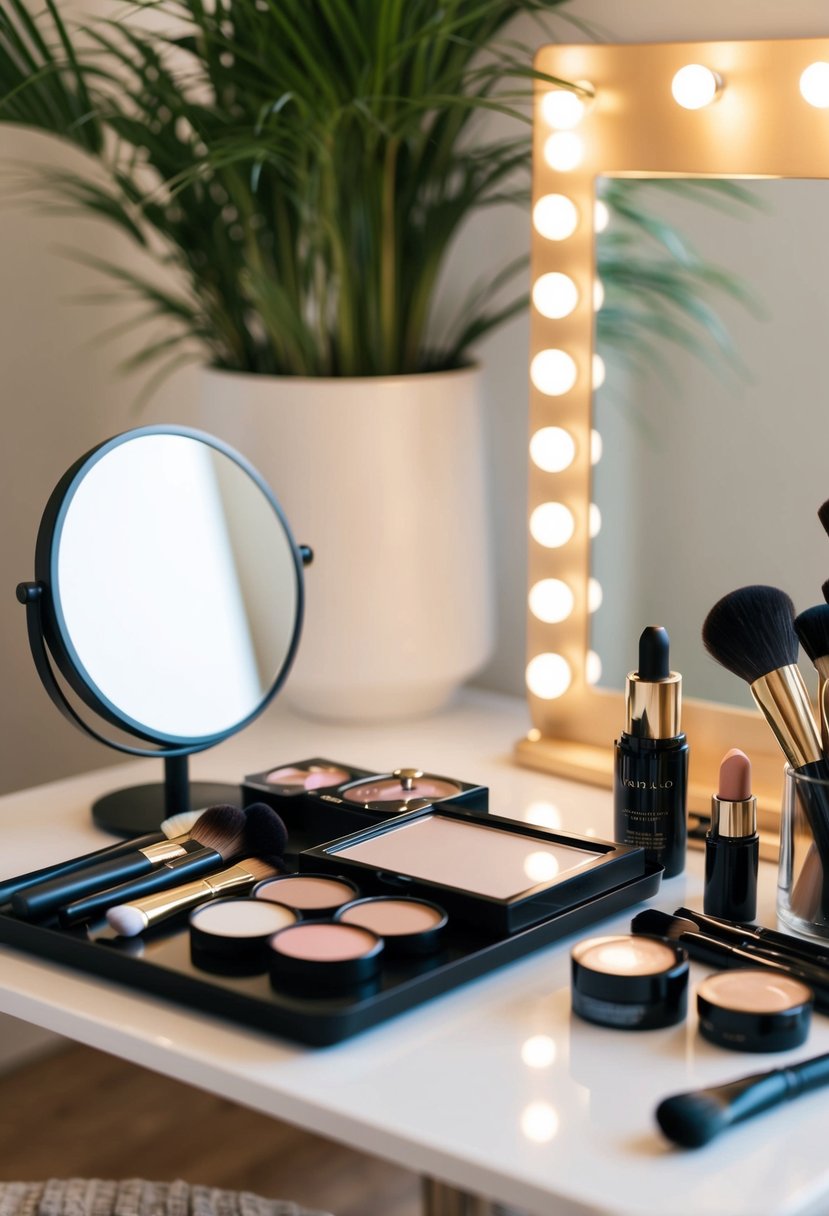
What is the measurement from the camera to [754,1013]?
2.48 feet

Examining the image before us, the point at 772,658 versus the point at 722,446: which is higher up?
the point at 722,446

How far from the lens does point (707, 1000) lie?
0.77m

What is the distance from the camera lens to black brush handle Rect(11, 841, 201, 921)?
88 cm

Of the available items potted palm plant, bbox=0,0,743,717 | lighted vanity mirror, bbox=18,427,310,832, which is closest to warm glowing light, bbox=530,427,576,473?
potted palm plant, bbox=0,0,743,717

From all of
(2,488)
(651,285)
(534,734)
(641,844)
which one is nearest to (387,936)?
(641,844)

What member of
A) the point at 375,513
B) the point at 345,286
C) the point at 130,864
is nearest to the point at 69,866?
the point at 130,864

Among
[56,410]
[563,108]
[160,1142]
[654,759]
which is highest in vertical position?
[563,108]

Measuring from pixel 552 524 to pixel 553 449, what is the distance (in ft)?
0.20

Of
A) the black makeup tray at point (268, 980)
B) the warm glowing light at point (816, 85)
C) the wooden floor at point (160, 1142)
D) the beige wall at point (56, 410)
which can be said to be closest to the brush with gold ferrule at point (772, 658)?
the black makeup tray at point (268, 980)

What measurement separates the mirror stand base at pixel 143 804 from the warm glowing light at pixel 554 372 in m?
0.40

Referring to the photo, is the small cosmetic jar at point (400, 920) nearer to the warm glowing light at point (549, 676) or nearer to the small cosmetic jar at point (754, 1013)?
the small cosmetic jar at point (754, 1013)

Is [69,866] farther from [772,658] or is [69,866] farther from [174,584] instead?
[772,658]

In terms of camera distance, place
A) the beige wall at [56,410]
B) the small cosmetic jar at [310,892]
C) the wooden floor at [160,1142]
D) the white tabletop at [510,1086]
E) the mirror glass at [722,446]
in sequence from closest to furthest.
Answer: the white tabletop at [510,1086] → the small cosmetic jar at [310,892] → the mirror glass at [722,446] → the beige wall at [56,410] → the wooden floor at [160,1142]

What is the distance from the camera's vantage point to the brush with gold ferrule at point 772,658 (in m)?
0.91
